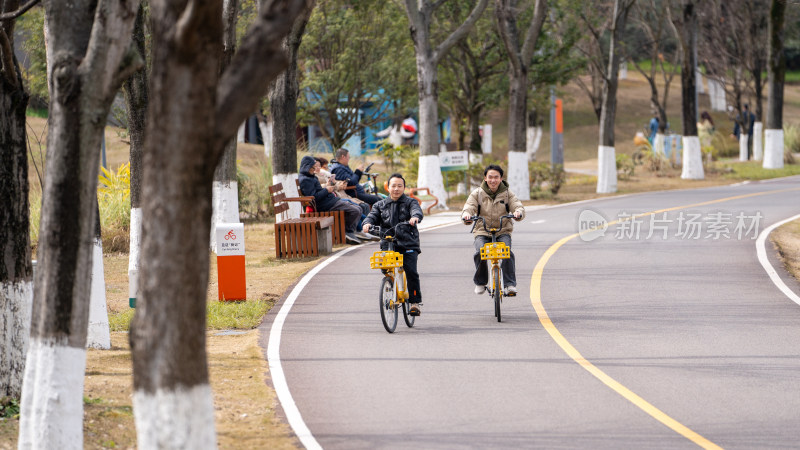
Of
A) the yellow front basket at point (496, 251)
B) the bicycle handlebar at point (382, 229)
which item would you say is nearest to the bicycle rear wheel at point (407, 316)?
the bicycle handlebar at point (382, 229)

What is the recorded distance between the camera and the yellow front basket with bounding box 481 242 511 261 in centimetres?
1283

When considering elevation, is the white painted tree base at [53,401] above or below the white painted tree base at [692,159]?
below

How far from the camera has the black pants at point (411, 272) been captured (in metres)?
12.7

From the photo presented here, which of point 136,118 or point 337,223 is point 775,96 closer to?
point 337,223

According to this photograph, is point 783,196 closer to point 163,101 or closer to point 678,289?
point 678,289

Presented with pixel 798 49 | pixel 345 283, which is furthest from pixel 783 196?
pixel 798 49

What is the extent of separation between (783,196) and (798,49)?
189 feet

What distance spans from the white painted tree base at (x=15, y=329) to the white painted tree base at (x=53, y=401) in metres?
1.64

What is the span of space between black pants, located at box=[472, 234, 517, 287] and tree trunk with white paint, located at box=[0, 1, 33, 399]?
5793 mm

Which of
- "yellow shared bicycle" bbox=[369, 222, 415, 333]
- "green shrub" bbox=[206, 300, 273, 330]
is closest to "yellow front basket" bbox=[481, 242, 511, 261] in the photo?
"yellow shared bicycle" bbox=[369, 222, 415, 333]

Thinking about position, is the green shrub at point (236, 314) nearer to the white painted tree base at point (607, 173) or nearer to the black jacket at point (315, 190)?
the black jacket at point (315, 190)

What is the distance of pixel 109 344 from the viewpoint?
11.8 metres

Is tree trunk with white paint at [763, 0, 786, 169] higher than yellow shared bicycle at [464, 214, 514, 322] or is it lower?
higher

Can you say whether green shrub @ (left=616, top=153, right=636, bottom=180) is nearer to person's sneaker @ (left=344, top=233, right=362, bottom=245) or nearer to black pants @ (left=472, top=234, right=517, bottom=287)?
→ person's sneaker @ (left=344, top=233, right=362, bottom=245)
